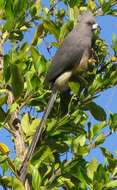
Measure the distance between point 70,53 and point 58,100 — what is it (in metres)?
0.39

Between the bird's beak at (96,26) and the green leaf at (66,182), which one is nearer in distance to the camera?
the green leaf at (66,182)

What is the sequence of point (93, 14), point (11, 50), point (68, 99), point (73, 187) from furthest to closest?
point (93, 14), point (68, 99), point (11, 50), point (73, 187)

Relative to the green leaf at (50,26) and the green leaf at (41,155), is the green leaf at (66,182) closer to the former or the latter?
the green leaf at (41,155)

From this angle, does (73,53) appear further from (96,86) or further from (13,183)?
(13,183)

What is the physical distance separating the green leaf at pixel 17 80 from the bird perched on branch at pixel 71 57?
196 millimetres

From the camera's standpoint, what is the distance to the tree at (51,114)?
2166 mm

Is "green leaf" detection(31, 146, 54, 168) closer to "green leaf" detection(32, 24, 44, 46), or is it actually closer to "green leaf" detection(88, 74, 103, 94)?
"green leaf" detection(88, 74, 103, 94)

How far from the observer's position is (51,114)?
98.7 inches

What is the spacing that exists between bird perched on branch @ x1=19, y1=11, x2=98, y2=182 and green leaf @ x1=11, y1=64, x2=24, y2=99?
0.20 metres

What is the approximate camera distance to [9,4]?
8.15 feet

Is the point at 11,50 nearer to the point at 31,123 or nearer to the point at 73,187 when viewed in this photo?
the point at 31,123

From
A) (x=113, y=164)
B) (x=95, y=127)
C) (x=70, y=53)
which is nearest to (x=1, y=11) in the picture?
(x=70, y=53)

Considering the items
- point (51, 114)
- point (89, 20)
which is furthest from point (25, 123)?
point (89, 20)

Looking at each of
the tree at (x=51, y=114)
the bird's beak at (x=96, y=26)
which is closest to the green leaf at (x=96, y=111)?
the tree at (x=51, y=114)
